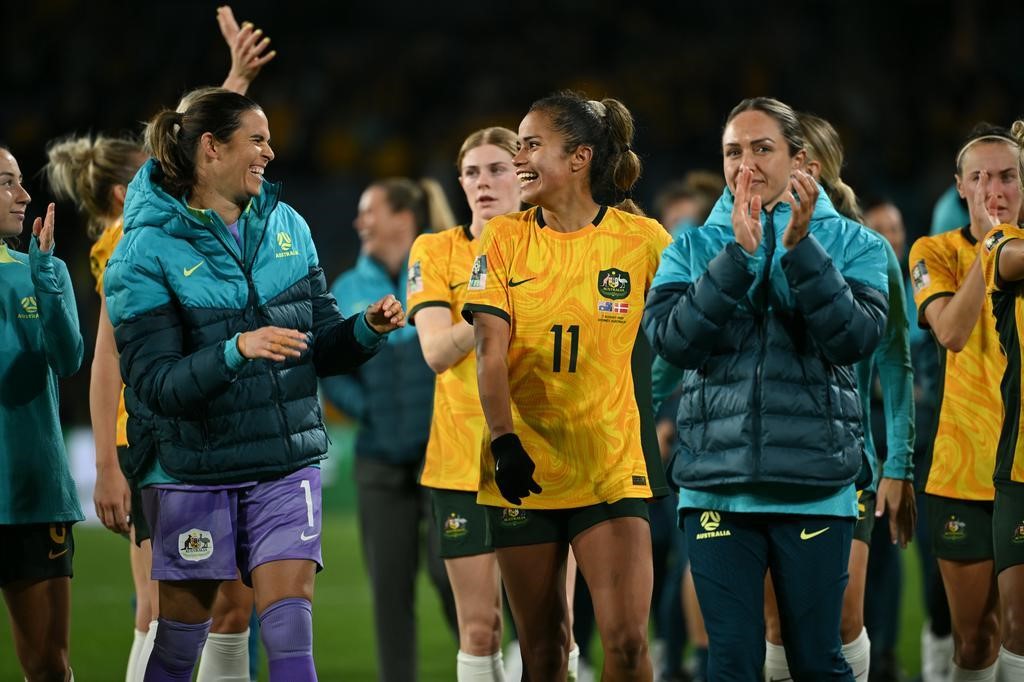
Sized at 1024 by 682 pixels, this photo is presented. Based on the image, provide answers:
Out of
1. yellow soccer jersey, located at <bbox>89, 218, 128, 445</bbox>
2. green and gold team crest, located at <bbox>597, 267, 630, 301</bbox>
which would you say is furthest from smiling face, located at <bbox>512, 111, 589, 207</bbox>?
yellow soccer jersey, located at <bbox>89, 218, 128, 445</bbox>

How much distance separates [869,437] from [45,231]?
3041mm

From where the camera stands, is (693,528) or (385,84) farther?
(385,84)

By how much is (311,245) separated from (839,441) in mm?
1861

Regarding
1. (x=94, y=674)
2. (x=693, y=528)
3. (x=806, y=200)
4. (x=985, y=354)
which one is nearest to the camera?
(x=806, y=200)

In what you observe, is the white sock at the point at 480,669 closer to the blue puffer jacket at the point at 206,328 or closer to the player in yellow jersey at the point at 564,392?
the player in yellow jersey at the point at 564,392

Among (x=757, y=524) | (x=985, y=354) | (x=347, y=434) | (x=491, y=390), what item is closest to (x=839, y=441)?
(x=757, y=524)

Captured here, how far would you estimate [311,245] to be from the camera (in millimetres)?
4730

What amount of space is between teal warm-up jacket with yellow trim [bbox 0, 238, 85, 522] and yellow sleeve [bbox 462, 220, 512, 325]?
1.51 meters

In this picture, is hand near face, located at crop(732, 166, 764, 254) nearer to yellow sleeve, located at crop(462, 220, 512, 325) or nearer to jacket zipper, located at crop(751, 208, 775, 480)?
jacket zipper, located at crop(751, 208, 775, 480)

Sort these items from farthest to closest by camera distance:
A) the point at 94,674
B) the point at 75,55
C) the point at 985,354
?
the point at 75,55 < the point at 94,674 < the point at 985,354

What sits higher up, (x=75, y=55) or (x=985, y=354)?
(x=75, y=55)

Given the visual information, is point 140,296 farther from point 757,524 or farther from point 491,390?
point 757,524

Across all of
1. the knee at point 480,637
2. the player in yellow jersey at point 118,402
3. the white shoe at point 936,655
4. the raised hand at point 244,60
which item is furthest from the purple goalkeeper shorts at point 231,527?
the white shoe at point 936,655

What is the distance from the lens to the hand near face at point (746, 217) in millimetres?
4047
